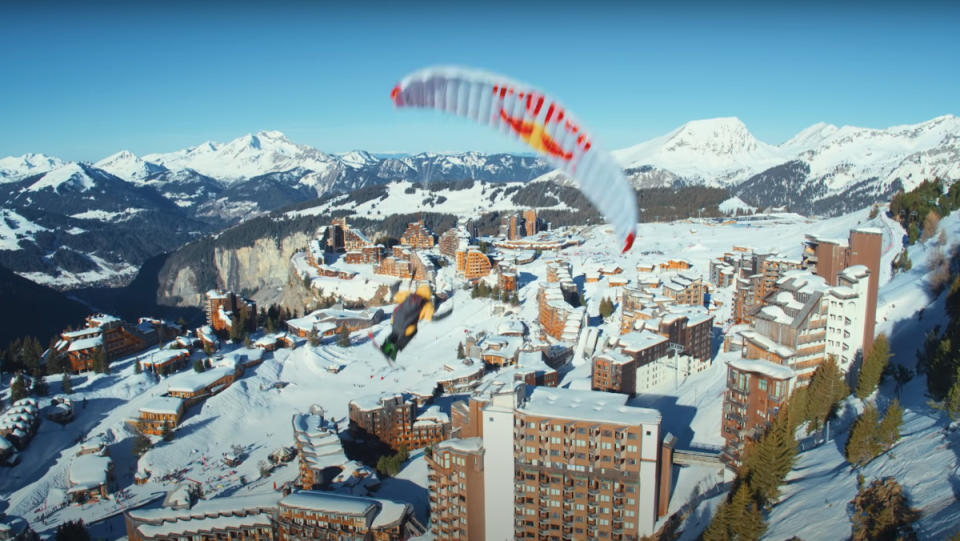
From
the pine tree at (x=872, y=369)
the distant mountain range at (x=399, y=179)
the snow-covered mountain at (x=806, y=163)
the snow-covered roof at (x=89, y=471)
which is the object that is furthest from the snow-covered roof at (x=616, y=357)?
the snow-covered mountain at (x=806, y=163)

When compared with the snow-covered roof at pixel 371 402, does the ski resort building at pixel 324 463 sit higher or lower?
lower

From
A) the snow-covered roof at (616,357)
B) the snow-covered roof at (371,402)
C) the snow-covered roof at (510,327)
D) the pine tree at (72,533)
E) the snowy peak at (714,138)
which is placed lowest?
the pine tree at (72,533)

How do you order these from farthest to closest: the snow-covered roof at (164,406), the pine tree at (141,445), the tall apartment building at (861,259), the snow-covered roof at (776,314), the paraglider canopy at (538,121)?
1. the snow-covered roof at (164,406)
2. the pine tree at (141,445)
3. the tall apartment building at (861,259)
4. the snow-covered roof at (776,314)
5. the paraglider canopy at (538,121)

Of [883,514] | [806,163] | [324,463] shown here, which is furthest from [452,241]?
[806,163]

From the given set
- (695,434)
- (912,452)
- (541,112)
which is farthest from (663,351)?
(541,112)

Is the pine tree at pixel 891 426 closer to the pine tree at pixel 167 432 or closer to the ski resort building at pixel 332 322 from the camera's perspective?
the pine tree at pixel 167 432

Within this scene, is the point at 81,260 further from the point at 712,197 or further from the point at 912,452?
the point at 912,452
